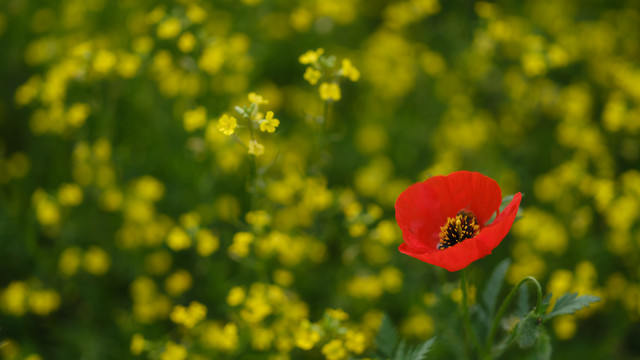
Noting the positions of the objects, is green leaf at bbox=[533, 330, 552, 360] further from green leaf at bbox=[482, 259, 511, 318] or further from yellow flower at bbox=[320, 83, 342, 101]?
yellow flower at bbox=[320, 83, 342, 101]

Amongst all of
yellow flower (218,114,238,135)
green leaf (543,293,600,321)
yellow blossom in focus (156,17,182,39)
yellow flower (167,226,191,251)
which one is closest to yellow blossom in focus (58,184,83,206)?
yellow flower (167,226,191,251)

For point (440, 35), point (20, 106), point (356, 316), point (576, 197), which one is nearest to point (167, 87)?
point (20, 106)

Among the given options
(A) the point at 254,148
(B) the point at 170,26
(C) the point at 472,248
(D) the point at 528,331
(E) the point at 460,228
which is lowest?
(D) the point at 528,331

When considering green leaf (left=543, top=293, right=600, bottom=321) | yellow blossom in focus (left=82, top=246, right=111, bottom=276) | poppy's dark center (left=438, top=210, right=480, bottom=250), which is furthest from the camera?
yellow blossom in focus (left=82, top=246, right=111, bottom=276)

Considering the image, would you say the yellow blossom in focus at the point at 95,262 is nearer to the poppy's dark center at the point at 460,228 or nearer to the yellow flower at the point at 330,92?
the yellow flower at the point at 330,92

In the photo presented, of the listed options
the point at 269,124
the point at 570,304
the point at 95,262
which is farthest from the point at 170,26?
the point at 570,304

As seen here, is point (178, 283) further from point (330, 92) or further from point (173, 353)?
point (330, 92)

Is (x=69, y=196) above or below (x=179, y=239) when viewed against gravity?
above
